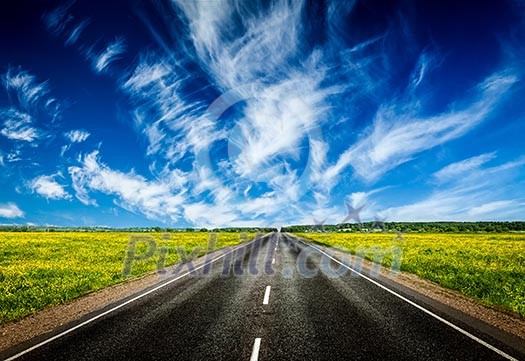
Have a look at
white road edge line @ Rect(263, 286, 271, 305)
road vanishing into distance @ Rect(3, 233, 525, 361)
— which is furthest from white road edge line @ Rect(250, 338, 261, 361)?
white road edge line @ Rect(263, 286, 271, 305)

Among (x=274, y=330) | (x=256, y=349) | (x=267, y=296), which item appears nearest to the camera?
(x=256, y=349)

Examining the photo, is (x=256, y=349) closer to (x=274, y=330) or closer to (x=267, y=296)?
(x=274, y=330)

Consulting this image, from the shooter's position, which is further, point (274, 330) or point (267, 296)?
point (267, 296)

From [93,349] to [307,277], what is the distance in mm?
10092

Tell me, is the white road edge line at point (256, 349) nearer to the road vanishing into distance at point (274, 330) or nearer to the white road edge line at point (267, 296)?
the road vanishing into distance at point (274, 330)

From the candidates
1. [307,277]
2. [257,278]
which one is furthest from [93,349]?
[307,277]

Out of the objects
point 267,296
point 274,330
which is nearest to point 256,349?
point 274,330

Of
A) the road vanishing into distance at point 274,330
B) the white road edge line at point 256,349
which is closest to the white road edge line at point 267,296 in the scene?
the road vanishing into distance at point 274,330

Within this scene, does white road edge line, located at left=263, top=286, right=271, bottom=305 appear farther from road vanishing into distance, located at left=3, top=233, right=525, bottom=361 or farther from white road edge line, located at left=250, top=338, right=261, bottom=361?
white road edge line, located at left=250, top=338, right=261, bottom=361

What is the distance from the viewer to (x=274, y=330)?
24.3 ft

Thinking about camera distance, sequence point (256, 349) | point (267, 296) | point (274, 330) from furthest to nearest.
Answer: point (267, 296)
point (274, 330)
point (256, 349)

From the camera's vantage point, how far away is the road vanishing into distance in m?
6.14

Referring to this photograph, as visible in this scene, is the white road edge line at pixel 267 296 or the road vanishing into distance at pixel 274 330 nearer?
the road vanishing into distance at pixel 274 330

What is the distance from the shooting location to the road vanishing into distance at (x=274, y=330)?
6.14 meters
